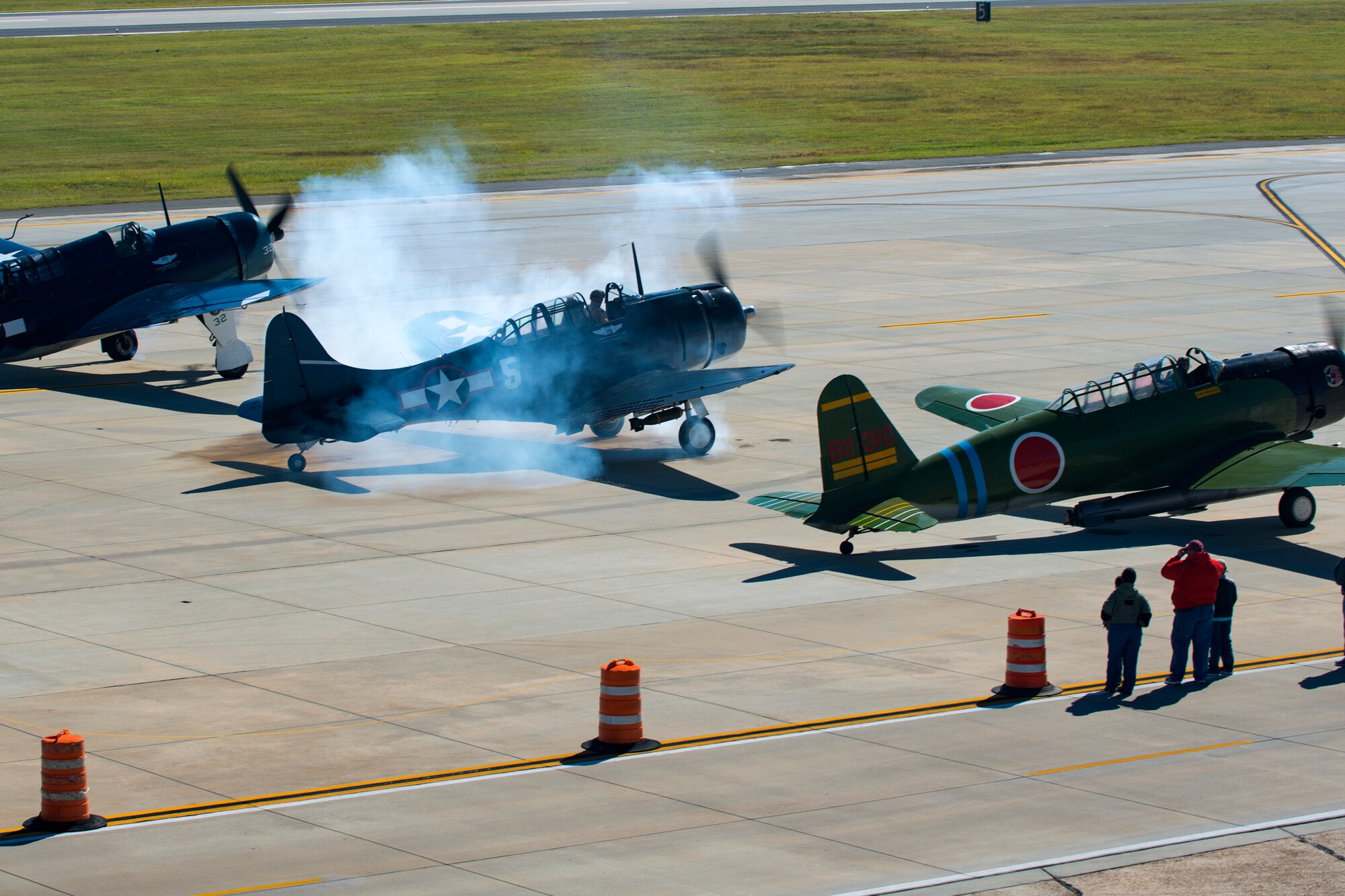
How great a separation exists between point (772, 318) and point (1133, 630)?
13856mm

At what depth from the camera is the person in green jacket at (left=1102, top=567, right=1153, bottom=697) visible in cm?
1505

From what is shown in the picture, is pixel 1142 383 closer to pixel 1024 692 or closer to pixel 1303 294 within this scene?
pixel 1024 692

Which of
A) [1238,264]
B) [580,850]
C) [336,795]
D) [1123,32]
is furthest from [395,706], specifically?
[1123,32]

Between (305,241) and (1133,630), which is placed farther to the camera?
(305,241)

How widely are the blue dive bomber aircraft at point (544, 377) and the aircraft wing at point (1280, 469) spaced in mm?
6718

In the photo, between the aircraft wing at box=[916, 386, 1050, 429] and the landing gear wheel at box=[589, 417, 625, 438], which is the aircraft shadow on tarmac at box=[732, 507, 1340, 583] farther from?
the landing gear wheel at box=[589, 417, 625, 438]

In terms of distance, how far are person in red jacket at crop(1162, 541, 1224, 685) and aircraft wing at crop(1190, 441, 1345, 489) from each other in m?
5.19

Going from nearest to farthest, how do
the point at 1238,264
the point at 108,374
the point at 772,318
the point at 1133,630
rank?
the point at 1133,630
the point at 772,318
the point at 108,374
the point at 1238,264

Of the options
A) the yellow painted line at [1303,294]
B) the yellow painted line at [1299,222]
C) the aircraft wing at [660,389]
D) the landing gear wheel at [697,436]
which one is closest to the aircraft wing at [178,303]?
the aircraft wing at [660,389]

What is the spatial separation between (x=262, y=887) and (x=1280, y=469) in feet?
44.7

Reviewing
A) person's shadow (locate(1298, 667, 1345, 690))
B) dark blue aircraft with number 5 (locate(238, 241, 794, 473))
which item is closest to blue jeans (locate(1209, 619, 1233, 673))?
person's shadow (locate(1298, 667, 1345, 690))

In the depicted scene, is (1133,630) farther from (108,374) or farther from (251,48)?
(251,48)

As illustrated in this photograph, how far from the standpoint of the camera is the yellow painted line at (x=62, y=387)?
31906mm

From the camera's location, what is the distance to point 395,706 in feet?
50.7
